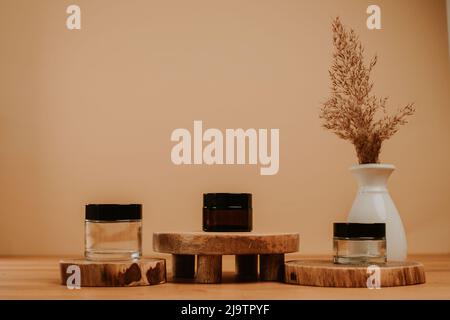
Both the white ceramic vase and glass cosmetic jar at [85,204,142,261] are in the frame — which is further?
the white ceramic vase

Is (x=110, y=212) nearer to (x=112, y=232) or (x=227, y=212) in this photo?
(x=112, y=232)

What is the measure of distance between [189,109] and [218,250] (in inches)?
53.1

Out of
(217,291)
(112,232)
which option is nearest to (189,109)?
(112,232)

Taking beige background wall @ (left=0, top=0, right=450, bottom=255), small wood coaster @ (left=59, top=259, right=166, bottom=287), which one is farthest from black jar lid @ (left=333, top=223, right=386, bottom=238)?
beige background wall @ (left=0, top=0, right=450, bottom=255)

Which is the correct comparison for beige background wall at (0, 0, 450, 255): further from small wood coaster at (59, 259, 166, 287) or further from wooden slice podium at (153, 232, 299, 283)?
small wood coaster at (59, 259, 166, 287)

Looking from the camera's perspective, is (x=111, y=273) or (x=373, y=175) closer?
(x=111, y=273)

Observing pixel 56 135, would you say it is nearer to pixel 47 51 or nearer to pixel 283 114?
pixel 47 51

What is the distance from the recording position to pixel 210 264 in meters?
1.18

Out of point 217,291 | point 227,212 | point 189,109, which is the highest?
point 189,109

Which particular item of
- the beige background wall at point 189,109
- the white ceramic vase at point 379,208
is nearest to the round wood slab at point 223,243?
the white ceramic vase at point 379,208

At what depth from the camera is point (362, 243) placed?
114 cm

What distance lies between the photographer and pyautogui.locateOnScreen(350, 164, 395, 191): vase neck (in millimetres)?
1345

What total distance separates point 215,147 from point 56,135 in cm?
61

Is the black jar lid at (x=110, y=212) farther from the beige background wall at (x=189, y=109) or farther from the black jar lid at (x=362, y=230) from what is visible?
the beige background wall at (x=189, y=109)
